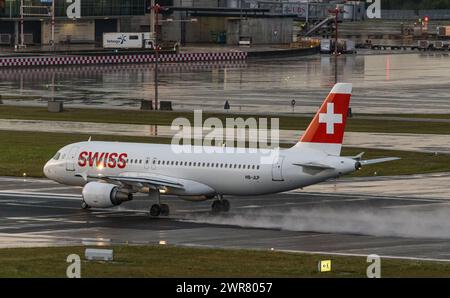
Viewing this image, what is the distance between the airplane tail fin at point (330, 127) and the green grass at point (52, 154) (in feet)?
65.0

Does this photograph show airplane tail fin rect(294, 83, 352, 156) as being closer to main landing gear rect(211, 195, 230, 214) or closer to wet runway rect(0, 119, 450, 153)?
main landing gear rect(211, 195, 230, 214)

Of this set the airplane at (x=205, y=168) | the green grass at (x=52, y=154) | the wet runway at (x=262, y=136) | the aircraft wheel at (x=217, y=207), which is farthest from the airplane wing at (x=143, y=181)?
the wet runway at (x=262, y=136)

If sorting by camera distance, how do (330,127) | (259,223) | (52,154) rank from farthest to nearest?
(52,154) < (330,127) < (259,223)

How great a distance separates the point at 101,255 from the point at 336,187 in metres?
31.4

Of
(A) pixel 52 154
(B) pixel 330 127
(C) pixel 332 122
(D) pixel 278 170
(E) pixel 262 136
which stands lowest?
(A) pixel 52 154

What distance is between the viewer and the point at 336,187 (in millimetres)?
79250

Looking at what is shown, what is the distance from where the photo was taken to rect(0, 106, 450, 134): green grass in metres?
110

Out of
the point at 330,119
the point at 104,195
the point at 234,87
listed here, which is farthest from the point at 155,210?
the point at 234,87

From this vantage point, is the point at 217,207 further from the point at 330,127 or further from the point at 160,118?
the point at 160,118

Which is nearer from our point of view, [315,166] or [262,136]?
[315,166]

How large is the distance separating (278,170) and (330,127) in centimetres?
332

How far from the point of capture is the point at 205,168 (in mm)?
67250

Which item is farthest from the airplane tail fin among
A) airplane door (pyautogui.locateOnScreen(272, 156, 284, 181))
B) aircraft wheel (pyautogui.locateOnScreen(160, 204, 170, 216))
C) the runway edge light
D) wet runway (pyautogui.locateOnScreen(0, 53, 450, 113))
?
wet runway (pyautogui.locateOnScreen(0, 53, 450, 113))

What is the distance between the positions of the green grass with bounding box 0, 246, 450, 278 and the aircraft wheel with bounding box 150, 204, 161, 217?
11730mm
